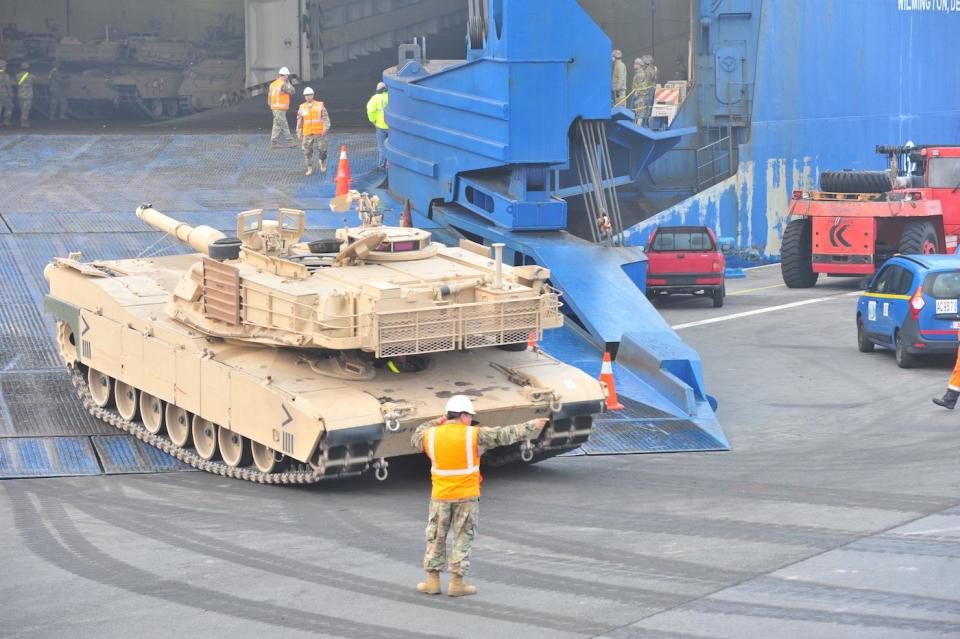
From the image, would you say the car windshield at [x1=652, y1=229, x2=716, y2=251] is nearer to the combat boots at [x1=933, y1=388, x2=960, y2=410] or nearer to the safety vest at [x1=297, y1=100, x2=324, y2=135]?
the safety vest at [x1=297, y1=100, x2=324, y2=135]

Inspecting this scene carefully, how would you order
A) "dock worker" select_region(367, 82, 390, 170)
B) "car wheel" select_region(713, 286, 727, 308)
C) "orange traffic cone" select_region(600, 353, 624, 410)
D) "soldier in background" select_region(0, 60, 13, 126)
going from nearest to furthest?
"orange traffic cone" select_region(600, 353, 624, 410)
"car wheel" select_region(713, 286, 727, 308)
"dock worker" select_region(367, 82, 390, 170)
"soldier in background" select_region(0, 60, 13, 126)

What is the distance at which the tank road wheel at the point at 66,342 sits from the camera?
57.5 feet

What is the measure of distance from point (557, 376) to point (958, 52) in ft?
84.0

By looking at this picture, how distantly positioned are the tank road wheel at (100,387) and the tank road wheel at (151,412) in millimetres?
630

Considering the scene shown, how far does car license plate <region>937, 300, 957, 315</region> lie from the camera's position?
19375 millimetres

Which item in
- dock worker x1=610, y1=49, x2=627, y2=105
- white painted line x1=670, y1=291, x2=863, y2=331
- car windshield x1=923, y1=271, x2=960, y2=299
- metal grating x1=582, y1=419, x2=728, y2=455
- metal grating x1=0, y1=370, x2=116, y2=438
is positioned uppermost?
dock worker x1=610, y1=49, x2=627, y2=105

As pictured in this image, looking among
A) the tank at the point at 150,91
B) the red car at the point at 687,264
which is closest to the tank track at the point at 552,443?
the red car at the point at 687,264

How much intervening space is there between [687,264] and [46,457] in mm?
12324

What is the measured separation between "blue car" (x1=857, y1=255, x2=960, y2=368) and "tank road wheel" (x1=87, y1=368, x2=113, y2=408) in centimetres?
937

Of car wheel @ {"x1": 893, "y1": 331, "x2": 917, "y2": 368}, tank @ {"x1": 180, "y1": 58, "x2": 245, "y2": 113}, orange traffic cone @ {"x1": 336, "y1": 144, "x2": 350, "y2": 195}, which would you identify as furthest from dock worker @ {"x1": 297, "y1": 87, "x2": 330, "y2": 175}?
tank @ {"x1": 180, "y1": 58, "x2": 245, "y2": 113}

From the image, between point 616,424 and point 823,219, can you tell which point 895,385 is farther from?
point 823,219

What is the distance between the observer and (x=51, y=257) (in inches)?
838

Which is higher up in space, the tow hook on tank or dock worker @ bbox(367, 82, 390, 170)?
dock worker @ bbox(367, 82, 390, 170)

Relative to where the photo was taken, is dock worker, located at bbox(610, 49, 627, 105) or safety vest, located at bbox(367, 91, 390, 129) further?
dock worker, located at bbox(610, 49, 627, 105)
